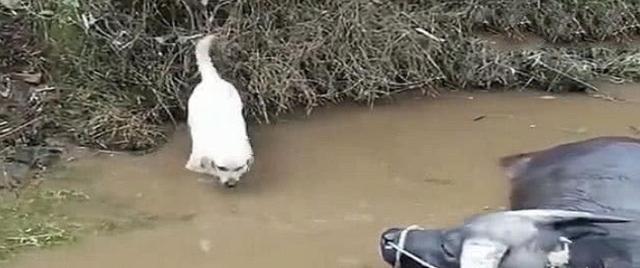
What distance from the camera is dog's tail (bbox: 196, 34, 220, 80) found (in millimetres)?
5465

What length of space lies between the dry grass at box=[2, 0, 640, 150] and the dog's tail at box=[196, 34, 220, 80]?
0.23m

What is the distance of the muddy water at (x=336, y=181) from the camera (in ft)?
14.5

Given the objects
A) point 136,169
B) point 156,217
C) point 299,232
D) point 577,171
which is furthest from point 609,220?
point 136,169

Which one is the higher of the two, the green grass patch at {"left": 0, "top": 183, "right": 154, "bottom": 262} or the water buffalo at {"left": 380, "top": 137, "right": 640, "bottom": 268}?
the water buffalo at {"left": 380, "top": 137, "right": 640, "bottom": 268}

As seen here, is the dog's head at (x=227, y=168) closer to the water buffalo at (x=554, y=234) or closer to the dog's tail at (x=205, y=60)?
the dog's tail at (x=205, y=60)

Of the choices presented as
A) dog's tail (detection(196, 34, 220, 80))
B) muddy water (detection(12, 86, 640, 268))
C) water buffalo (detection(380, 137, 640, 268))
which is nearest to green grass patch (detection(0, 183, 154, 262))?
muddy water (detection(12, 86, 640, 268))

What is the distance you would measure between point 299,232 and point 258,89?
4.63 feet

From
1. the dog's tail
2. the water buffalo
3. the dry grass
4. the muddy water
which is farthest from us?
the dry grass

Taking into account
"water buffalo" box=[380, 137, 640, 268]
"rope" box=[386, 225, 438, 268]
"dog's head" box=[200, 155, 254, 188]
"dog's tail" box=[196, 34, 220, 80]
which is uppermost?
"water buffalo" box=[380, 137, 640, 268]

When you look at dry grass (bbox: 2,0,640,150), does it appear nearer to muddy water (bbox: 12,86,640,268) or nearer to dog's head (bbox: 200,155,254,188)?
muddy water (bbox: 12,86,640,268)

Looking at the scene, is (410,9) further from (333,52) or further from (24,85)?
(24,85)

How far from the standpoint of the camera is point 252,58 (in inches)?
233

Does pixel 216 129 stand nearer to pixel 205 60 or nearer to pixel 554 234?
pixel 205 60

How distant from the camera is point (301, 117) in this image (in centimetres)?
598
